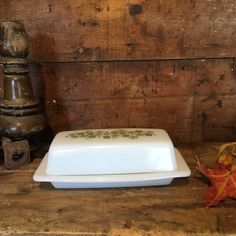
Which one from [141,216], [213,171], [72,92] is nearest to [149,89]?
[72,92]

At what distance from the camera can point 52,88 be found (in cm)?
80

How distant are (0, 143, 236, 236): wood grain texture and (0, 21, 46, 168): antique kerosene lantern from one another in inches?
3.1

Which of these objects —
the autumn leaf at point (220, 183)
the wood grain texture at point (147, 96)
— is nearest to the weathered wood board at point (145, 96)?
the wood grain texture at point (147, 96)

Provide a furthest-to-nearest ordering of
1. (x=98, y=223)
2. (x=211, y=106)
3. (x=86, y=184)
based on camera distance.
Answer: (x=211, y=106)
(x=86, y=184)
(x=98, y=223)

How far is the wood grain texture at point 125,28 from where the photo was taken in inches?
29.7

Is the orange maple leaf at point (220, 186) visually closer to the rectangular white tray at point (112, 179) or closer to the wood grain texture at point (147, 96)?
the rectangular white tray at point (112, 179)

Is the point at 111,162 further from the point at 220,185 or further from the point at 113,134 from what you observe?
→ the point at 220,185

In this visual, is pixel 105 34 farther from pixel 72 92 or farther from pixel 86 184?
pixel 86 184

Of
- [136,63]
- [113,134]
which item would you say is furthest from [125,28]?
[113,134]

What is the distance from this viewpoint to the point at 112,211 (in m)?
0.46

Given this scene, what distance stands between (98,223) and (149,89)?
0.45 m

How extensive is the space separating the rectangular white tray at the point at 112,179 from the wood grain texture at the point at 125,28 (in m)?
0.35

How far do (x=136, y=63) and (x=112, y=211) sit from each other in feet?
1.42

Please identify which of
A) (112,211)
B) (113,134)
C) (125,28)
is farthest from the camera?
(125,28)
